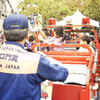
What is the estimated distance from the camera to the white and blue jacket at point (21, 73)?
173 centimetres

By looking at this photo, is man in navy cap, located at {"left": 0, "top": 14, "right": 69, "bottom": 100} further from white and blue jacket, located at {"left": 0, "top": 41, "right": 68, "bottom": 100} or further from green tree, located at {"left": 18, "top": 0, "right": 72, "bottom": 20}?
green tree, located at {"left": 18, "top": 0, "right": 72, "bottom": 20}

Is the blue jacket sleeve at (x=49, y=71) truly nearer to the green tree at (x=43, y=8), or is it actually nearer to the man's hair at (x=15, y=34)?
the man's hair at (x=15, y=34)

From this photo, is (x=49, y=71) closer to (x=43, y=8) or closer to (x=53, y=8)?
(x=43, y=8)

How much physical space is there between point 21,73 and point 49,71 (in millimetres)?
235

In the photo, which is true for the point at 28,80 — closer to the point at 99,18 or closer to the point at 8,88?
the point at 8,88

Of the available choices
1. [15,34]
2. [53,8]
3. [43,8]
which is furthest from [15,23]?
[53,8]

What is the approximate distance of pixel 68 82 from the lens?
2867 millimetres

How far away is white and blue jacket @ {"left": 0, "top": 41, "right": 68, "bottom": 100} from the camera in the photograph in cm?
173

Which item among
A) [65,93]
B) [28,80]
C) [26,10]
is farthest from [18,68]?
[26,10]

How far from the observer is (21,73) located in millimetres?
1729

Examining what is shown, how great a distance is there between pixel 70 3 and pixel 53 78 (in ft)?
107

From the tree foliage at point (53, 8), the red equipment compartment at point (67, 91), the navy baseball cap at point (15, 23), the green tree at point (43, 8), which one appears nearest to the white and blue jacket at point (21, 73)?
the navy baseball cap at point (15, 23)

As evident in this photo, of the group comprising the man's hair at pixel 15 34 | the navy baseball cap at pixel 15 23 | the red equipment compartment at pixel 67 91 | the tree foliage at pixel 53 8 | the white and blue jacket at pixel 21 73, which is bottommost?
the red equipment compartment at pixel 67 91

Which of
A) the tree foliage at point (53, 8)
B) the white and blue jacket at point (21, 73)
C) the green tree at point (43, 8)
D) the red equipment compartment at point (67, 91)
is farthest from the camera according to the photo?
the tree foliage at point (53, 8)
